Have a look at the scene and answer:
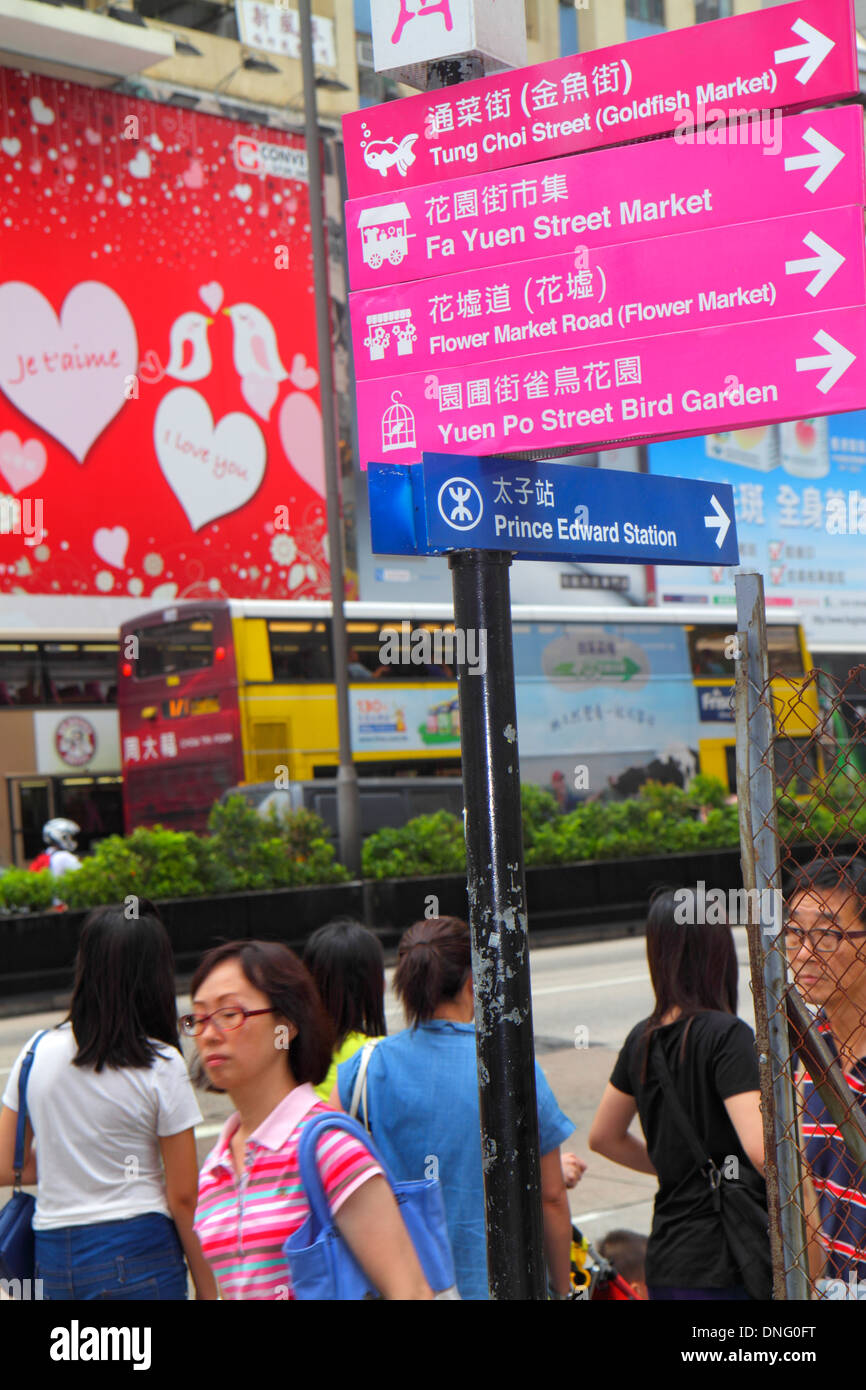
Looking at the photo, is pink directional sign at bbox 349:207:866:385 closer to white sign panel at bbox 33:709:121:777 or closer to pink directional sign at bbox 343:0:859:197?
pink directional sign at bbox 343:0:859:197

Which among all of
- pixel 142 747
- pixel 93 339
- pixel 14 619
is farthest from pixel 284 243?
pixel 142 747

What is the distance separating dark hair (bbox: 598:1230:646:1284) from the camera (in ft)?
12.3

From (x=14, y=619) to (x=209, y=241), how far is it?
7.72 m

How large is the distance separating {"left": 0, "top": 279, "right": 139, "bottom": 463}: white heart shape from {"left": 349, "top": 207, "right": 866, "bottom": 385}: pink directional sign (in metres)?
21.1

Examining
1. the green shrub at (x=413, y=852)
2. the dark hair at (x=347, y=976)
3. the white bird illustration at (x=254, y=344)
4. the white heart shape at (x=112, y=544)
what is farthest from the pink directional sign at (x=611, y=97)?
the white bird illustration at (x=254, y=344)

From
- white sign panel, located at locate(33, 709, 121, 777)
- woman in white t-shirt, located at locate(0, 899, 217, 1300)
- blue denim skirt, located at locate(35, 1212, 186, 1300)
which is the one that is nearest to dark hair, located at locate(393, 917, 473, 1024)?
woman in white t-shirt, located at locate(0, 899, 217, 1300)

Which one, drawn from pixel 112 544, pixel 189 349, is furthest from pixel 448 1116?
pixel 189 349

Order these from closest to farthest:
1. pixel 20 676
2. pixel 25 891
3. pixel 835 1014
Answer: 1. pixel 835 1014
2. pixel 25 891
3. pixel 20 676

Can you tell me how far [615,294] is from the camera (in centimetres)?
246

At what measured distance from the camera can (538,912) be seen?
1634cm

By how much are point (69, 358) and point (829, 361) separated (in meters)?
22.3

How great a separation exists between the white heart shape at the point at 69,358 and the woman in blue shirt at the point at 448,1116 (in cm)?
2100

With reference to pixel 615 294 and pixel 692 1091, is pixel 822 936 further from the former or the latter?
pixel 615 294
